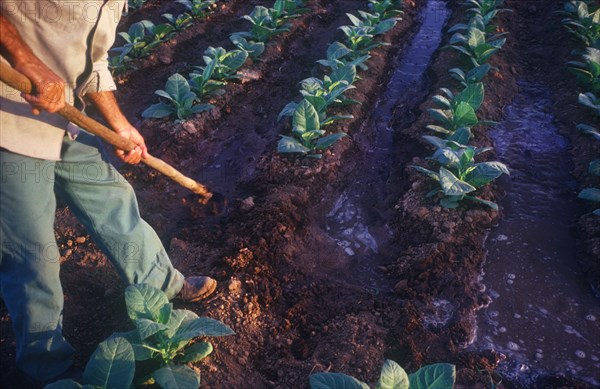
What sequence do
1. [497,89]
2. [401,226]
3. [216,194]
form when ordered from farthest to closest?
[497,89]
[216,194]
[401,226]

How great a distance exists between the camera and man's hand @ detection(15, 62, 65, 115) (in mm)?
1661

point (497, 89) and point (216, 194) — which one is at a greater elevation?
point (497, 89)

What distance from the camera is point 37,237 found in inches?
72.1

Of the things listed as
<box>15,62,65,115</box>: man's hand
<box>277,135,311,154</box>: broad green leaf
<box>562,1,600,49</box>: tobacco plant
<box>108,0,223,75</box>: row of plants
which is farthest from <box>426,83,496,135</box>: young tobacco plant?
<box>108,0,223,75</box>: row of plants

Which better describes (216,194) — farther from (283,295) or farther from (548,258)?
(548,258)

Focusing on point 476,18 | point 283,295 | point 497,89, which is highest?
point 476,18

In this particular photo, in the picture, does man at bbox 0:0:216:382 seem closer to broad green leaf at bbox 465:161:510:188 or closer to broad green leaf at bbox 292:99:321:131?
broad green leaf at bbox 292:99:321:131

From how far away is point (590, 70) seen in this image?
12.9 feet

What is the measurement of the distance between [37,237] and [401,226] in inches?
79.2

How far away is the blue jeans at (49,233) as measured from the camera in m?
1.78

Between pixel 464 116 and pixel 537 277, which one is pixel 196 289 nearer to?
pixel 537 277

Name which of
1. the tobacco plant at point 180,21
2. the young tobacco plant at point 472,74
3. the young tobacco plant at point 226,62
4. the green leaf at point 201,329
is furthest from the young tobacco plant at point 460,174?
the tobacco plant at point 180,21

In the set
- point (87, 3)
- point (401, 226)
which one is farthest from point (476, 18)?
point (87, 3)

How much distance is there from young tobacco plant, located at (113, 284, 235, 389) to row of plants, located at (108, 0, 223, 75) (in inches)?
119
